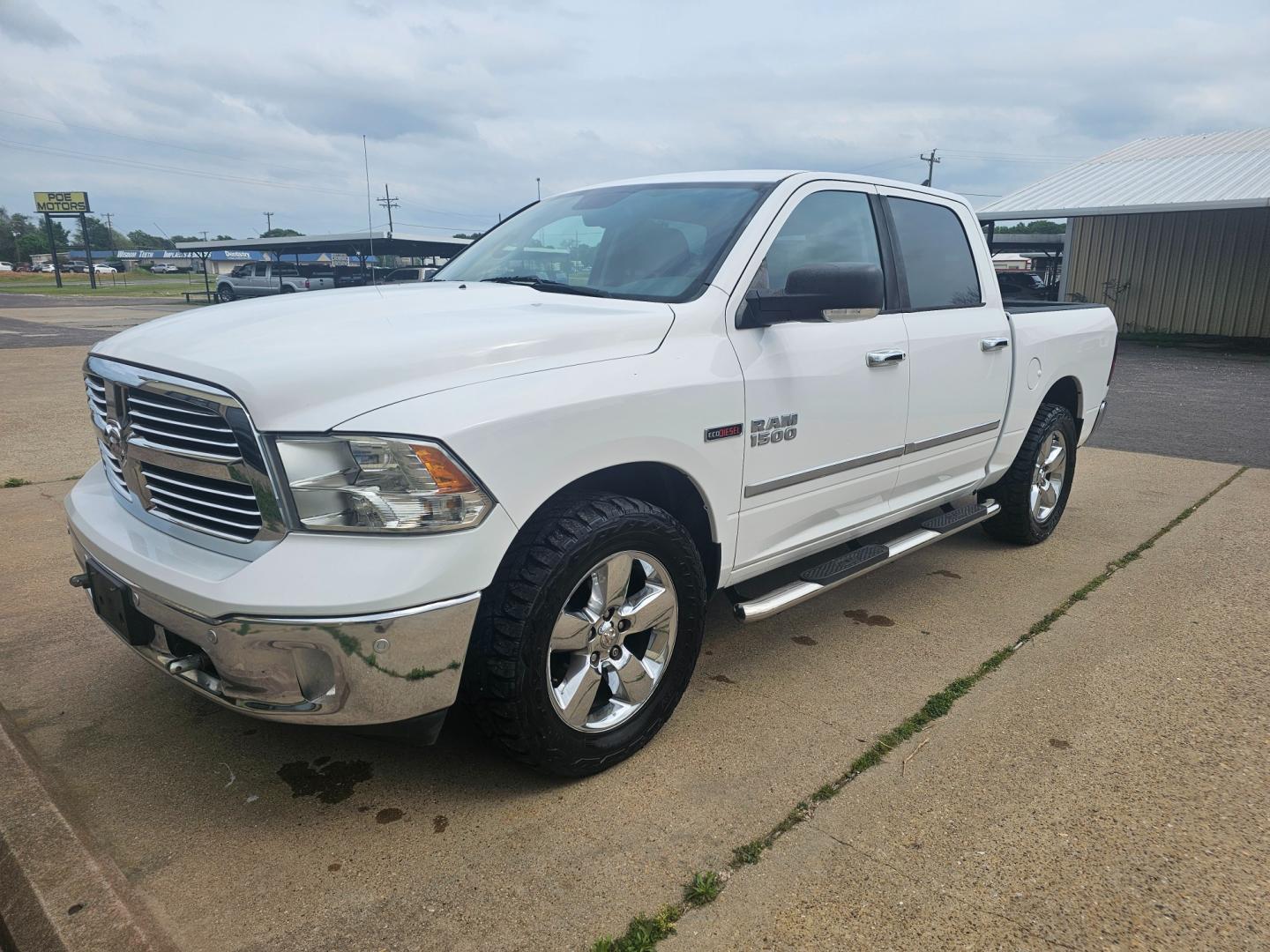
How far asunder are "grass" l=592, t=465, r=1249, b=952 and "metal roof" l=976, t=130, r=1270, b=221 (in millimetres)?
15143

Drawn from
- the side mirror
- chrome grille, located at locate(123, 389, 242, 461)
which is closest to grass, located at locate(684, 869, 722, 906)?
chrome grille, located at locate(123, 389, 242, 461)

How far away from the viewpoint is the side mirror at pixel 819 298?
2924 mm

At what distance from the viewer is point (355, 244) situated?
43.5 metres

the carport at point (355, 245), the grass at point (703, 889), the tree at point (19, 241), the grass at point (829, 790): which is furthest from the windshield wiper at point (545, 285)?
the tree at point (19, 241)

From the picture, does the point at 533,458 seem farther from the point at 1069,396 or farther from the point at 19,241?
the point at 19,241

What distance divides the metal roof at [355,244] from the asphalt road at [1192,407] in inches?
1008

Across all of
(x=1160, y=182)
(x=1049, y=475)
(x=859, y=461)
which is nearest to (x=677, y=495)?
(x=859, y=461)

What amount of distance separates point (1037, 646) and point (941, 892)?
176 cm

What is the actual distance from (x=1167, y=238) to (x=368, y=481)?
2292 cm

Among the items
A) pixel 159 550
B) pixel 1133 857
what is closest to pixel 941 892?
pixel 1133 857

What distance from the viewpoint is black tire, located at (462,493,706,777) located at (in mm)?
2422

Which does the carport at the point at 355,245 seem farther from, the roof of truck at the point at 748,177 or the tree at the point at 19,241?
the tree at the point at 19,241

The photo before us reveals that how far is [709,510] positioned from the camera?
299 cm

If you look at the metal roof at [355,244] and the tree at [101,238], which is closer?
the metal roof at [355,244]
